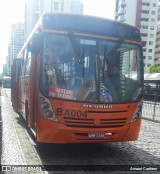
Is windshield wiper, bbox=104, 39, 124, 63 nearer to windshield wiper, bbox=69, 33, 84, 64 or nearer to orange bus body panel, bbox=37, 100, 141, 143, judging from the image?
windshield wiper, bbox=69, 33, 84, 64

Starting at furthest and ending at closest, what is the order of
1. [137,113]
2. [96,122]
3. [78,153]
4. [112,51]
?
[78,153] < [137,113] < [112,51] < [96,122]

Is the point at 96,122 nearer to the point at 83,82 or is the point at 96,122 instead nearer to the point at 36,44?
the point at 83,82

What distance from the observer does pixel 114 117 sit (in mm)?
6934

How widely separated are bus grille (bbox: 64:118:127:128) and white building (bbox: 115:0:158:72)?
101796 millimetres

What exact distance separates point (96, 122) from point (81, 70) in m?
1.18

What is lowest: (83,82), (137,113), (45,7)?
(137,113)

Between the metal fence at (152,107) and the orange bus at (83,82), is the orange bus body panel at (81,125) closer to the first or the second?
the orange bus at (83,82)

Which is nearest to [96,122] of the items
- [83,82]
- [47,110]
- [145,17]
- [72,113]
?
[72,113]

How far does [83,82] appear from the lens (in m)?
6.80

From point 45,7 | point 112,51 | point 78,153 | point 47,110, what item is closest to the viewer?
point 47,110

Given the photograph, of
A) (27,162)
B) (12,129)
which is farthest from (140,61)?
(12,129)

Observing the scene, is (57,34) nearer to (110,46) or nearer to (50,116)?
(110,46)

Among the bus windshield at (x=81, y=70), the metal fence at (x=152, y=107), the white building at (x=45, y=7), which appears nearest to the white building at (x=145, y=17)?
the white building at (x=45, y=7)

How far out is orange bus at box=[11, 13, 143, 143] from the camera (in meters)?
6.62
